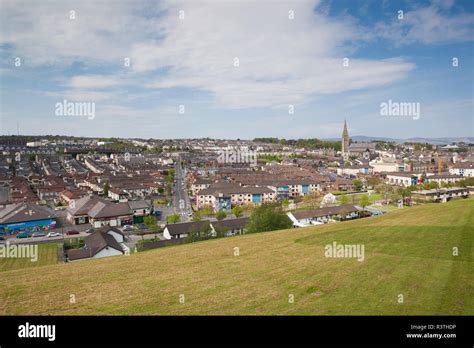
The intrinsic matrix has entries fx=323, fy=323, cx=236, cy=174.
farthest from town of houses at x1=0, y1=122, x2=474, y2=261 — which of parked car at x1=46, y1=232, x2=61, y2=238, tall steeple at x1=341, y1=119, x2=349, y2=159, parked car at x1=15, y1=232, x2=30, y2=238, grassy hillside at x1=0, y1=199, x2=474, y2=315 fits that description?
tall steeple at x1=341, y1=119, x2=349, y2=159

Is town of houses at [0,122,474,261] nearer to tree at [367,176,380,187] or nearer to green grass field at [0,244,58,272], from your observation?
tree at [367,176,380,187]

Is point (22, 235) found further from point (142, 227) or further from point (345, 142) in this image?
point (345, 142)

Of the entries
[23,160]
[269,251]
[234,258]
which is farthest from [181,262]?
[23,160]

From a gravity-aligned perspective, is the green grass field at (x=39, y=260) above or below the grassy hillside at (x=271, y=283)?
below

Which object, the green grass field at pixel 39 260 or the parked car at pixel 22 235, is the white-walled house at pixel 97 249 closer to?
the green grass field at pixel 39 260

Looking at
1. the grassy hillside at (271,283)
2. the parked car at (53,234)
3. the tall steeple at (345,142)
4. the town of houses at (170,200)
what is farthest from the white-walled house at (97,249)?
the tall steeple at (345,142)

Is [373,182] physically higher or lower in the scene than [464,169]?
lower

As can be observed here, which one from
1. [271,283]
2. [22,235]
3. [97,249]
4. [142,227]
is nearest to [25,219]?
[22,235]
